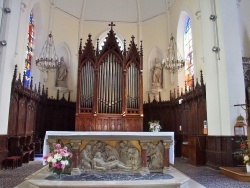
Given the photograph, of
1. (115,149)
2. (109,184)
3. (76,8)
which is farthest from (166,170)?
(76,8)

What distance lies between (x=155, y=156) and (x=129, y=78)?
190 inches

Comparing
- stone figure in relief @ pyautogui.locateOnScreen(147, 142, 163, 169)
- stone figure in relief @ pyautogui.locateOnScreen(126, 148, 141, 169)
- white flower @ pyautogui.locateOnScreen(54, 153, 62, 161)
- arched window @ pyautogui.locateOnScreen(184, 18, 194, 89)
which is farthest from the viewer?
arched window @ pyautogui.locateOnScreen(184, 18, 194, 89)

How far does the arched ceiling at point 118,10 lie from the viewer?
16062 mm

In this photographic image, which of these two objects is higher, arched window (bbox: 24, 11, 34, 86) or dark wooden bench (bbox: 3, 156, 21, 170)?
arched window (bbox: 24, 11, 34, 86)

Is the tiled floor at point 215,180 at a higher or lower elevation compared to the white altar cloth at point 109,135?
lower

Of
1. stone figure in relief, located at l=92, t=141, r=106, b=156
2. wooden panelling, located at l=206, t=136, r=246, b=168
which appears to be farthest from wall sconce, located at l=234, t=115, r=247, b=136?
stone figure in relief, located at l=92, t=141, r=106, b=156

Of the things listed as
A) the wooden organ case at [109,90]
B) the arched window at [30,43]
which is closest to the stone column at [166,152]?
the wooden organ case at [109,90]

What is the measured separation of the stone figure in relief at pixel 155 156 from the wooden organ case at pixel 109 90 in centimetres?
330

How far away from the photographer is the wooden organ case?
36.5 feet

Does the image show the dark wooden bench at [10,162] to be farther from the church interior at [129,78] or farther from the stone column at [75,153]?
the stone column at [75,153]

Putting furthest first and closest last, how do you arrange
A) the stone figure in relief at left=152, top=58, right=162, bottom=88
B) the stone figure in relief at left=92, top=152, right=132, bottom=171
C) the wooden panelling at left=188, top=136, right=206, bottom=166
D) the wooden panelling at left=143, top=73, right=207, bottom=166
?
the stone figure in relief at left=152, top=58, right=162, bottom=88, the wooden panelling at left=143, top=73, right=207, bottom=166, the wooden panelling at left=188, top=136, right=206, bottom=166, the stone figure in relief at left=92, top=152, right=132, bottom=171

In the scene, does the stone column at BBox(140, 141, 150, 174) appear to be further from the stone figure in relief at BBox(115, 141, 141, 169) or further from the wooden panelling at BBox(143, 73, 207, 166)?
the wooden panelling at BBox(143, 73, 207, 166)

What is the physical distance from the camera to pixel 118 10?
16.6 m

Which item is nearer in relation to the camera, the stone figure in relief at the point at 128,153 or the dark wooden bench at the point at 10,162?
the stone figure in relief at the point at 128,153
